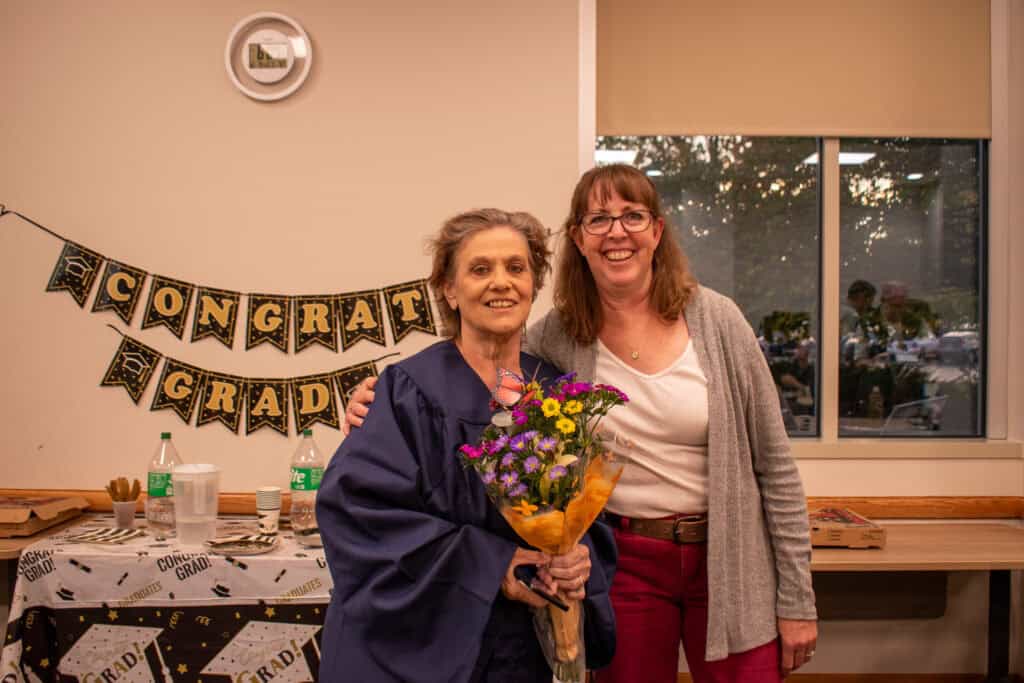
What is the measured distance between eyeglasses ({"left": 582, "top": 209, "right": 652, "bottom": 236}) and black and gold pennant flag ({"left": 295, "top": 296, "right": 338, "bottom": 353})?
166 cm

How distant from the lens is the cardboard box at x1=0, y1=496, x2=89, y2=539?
2611 millimetres

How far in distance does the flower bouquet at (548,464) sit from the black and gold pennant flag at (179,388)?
2084 mm

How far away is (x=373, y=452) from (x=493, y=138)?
197 centimetres

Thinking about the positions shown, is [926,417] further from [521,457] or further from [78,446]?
[78,446]

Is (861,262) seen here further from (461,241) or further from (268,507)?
(268,507)

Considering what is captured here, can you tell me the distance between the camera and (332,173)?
10.0 ft

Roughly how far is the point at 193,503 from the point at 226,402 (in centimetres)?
Result: 50

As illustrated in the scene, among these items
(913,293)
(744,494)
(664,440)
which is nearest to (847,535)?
(913,293)

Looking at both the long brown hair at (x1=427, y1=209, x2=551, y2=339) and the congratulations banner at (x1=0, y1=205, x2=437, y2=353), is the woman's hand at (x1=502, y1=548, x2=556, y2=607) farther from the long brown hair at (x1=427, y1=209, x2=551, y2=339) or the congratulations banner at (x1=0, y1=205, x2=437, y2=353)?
the congratulations banner at (x1=0, y1=205, x2=437, y2=353)

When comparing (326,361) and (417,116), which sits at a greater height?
(417,116)

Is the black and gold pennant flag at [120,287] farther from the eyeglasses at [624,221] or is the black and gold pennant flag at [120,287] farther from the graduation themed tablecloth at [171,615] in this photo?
the eyeglasses at [624,221]

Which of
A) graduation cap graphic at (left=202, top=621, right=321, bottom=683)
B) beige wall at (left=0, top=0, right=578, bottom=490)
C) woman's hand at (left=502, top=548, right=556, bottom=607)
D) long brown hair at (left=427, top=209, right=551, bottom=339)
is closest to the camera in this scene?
woman's hand at (left=502, top=548, right=556, bottom=607)

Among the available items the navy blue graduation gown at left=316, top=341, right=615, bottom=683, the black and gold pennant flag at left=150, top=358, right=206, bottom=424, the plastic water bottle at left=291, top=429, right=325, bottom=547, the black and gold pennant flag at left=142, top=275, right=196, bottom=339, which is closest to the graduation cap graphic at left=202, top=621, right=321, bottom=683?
the plastic water bottle at left=291, top=429, right=325, bottom=547

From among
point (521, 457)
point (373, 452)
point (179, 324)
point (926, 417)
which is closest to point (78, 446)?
point (179, 324)
